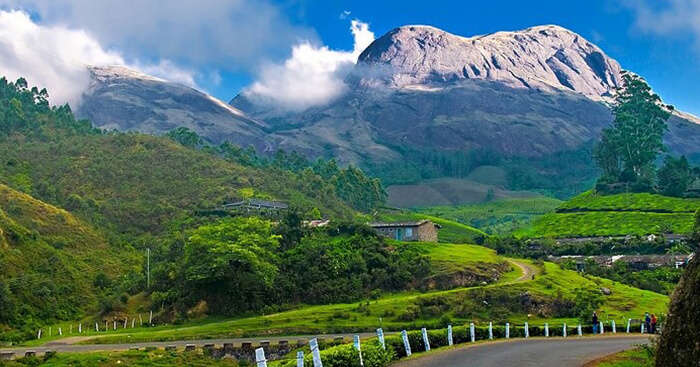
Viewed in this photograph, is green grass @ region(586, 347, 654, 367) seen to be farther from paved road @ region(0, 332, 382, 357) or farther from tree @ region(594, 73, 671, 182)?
tree @ region(594, 73, 671, 182)

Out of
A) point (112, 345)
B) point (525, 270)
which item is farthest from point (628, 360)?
point (525, 270)

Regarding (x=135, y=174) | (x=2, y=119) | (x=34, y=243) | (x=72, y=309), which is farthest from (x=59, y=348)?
(x=2, y=119)

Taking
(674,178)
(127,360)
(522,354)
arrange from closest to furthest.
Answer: (522,354) → (127,360) → (674,178)

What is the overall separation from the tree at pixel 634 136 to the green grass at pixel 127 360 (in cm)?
12560

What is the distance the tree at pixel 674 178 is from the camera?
12912 centimetres

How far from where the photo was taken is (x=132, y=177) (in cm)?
12744

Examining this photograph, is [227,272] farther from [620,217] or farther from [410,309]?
[620,217]

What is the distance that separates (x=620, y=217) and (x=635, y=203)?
381 inches

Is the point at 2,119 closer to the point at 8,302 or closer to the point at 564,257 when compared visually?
the point at 8,302

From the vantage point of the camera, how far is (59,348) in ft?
158

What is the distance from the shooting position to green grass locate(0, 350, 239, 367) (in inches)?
1542

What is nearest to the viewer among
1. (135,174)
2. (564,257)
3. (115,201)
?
(564,257)

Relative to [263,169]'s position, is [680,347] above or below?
below

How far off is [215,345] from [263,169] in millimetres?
116681
